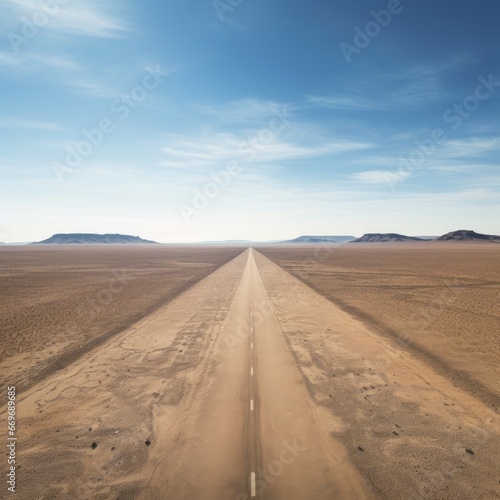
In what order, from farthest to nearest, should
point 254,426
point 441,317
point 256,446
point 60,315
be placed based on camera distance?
point 60,315
point 441,317
point 254,426
point 256,446

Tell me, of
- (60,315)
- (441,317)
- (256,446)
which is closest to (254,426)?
(256,446)

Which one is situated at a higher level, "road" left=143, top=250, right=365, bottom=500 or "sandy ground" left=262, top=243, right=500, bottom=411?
"sandy ground" left=262, top=243, right=500, bottom=411

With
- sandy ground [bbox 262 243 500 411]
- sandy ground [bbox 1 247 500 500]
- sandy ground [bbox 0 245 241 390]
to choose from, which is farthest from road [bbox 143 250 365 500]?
sandy ground [bbox 0 245 241 390]

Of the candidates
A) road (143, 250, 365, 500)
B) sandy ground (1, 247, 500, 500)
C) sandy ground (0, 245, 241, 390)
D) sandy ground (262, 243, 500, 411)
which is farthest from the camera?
sandy ground (0, 245, 241, 390)

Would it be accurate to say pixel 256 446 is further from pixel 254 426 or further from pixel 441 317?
pixel 441 317

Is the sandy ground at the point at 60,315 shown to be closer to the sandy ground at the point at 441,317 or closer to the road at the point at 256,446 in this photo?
the road at the point at 256,446

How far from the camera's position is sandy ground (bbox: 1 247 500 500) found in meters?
7.38

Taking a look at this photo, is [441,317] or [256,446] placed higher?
[441,317]

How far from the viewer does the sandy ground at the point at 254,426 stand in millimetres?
7375

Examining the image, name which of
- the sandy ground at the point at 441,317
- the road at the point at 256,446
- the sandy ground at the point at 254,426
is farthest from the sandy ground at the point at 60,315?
the sandy ground at the point at 441,317

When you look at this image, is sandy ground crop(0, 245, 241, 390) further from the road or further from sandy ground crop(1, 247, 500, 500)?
the road

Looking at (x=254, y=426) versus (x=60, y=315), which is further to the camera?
(x=60, y=315)

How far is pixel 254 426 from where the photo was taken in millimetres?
9250

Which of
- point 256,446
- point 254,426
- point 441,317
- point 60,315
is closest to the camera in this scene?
point 256,446
